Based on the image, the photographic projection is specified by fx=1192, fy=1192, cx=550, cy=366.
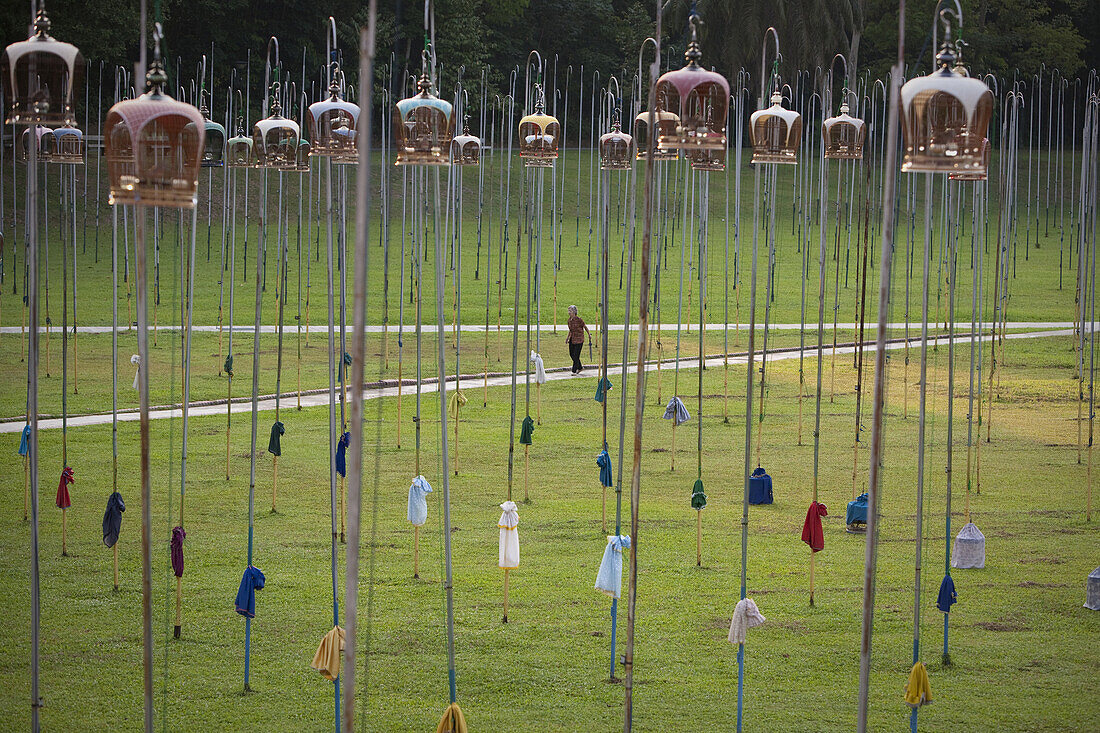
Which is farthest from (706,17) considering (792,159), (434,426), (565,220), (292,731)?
(292,731)

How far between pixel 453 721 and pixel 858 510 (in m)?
5.77

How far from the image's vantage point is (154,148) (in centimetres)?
469

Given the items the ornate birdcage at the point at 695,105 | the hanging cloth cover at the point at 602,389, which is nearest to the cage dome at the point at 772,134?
the ornate birdcage at the point at 695,105

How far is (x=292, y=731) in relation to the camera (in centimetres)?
671

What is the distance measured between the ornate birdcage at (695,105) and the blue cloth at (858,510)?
16.7ft

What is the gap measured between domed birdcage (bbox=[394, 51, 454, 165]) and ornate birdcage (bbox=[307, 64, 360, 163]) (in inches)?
19.4

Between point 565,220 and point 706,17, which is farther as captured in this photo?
point 706,17

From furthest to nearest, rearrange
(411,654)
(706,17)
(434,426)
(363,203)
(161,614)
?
(706,17)
(434,426)
(161,614)
(411,654)
(363,203)

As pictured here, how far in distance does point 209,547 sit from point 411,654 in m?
2.95

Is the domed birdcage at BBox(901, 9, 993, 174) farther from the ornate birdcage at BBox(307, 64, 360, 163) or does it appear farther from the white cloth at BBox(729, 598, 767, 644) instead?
the ornate birdcage at BBox(307, 64, 360, 163)

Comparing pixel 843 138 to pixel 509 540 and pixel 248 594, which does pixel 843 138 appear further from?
pixel 248 594

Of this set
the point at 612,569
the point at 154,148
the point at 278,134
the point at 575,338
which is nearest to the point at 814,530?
the point at 612,569

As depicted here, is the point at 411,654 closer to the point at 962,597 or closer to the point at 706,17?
the point at 962,597

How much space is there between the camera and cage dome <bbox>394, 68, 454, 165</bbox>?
6336 millimetres
